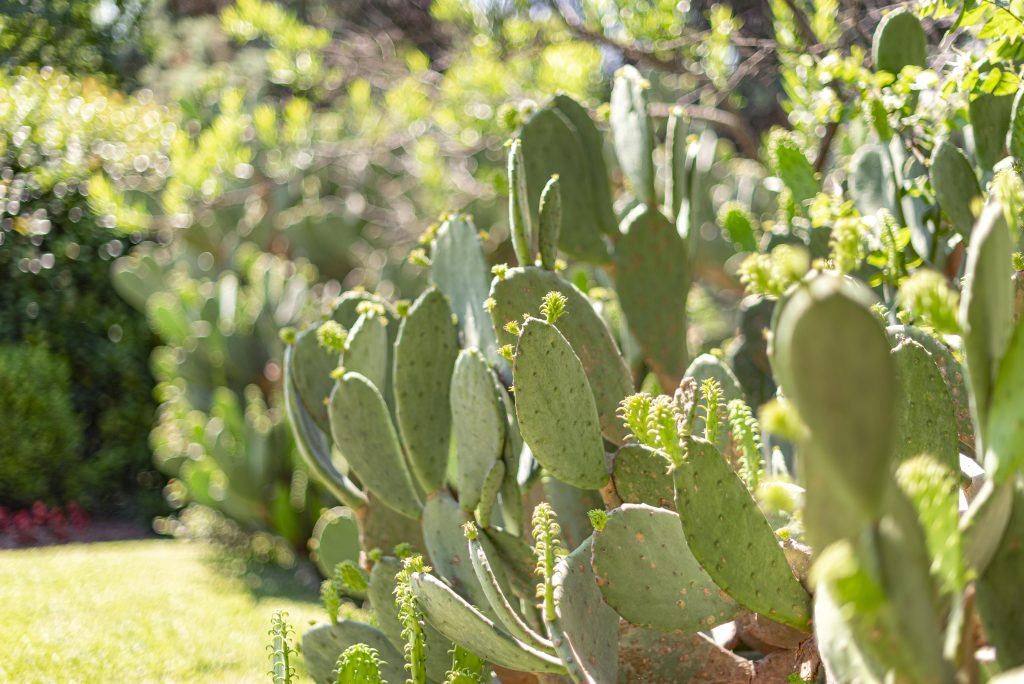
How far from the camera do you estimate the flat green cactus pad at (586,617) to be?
3.94 feet

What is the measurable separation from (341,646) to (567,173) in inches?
41.5

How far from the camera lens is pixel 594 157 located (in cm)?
211

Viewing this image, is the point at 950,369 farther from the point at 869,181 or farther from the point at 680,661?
the point at 869,181

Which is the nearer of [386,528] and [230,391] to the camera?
[386,528]

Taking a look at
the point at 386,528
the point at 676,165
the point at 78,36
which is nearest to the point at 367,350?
the point at 386,528

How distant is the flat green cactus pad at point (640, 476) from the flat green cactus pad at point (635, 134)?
847 millimetres

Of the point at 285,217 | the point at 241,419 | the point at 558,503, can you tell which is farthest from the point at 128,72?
the point at 558,503

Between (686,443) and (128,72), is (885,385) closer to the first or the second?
(686,443)

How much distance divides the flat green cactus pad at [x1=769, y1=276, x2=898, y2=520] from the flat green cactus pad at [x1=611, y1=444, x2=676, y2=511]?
0.74 metres

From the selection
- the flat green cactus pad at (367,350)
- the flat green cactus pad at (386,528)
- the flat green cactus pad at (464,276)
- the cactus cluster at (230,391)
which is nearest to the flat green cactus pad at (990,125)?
the flat green cactus pad at (464,276)

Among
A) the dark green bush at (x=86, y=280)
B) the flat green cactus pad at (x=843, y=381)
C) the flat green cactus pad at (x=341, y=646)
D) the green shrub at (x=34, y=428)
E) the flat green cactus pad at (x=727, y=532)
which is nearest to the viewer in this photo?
the flat green cactus pad at (x=843, y=381)

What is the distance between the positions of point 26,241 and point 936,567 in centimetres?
584

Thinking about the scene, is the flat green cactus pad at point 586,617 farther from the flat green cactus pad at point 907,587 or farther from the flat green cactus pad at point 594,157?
the flat green cactus pad at point 594,157

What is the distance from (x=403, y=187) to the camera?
6.71 m
